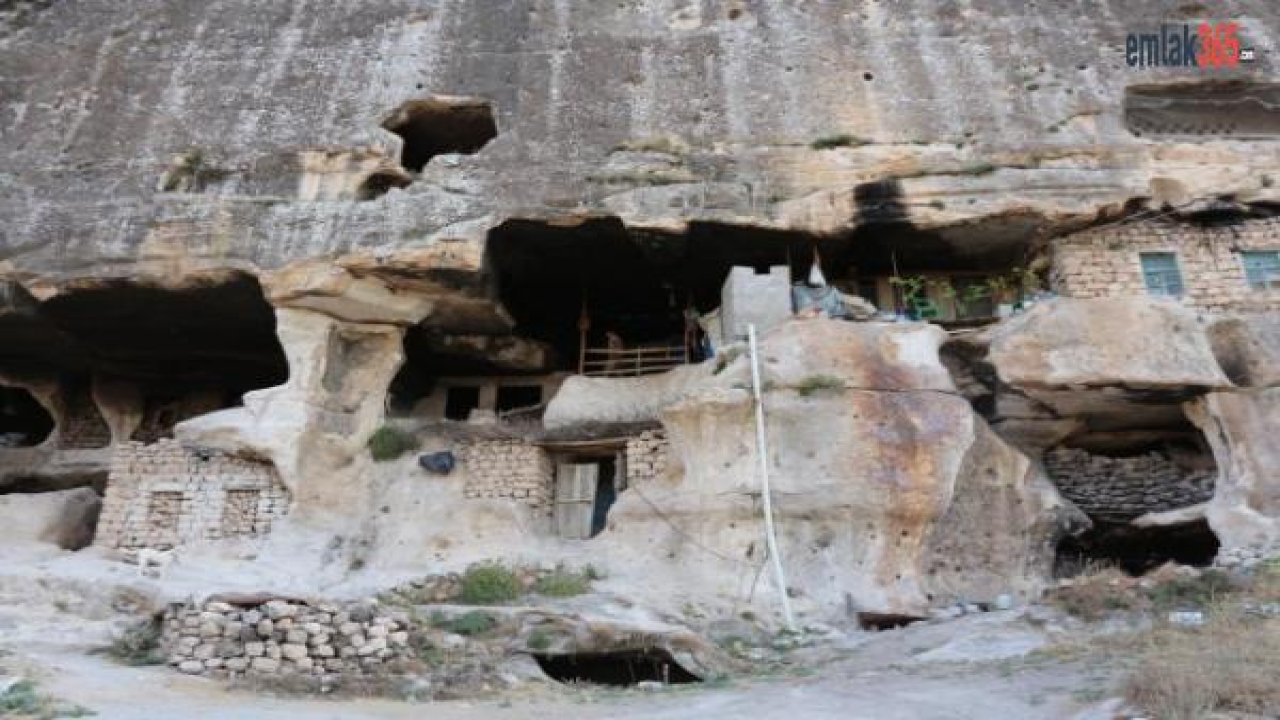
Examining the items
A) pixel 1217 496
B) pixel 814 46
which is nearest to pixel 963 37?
pixel 814 46

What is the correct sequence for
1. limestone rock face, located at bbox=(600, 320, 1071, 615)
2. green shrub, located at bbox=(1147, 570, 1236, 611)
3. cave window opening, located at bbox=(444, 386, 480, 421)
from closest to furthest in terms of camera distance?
green shrub, located at bbox=(1147, 570, 1236, 611), limestone rock face, located at bbox=(600, 320, 1071, 615), cave window opening, located at bbox=(444, 386, 480, 421)

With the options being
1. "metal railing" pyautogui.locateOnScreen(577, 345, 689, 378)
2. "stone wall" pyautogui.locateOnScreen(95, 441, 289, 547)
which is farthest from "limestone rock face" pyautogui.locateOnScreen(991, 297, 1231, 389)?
"stone wall" pyautogui.locateOnScreen(95, 441, 289, 547)

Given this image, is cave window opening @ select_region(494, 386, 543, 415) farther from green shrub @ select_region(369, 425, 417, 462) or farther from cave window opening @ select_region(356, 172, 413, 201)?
cave window opening @ select_region(356, 172, 413, 201)

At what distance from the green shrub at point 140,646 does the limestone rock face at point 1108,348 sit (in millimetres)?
8798

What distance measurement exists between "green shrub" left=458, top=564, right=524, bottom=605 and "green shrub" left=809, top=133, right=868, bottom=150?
6473mm

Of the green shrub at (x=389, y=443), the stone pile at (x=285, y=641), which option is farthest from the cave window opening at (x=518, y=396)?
the stone pile at (x=285, y=641)

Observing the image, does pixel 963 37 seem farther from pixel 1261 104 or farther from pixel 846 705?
pixel 846 705

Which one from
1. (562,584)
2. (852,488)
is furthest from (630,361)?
(562,584)

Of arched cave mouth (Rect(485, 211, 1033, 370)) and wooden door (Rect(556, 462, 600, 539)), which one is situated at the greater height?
arched cave mouth (Rect(485, 211, 1033, 370))

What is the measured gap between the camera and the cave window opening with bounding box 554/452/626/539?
12867 millimetres

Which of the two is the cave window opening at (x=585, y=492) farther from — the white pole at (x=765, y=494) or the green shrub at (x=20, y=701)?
the green shrub at (x=20, y=701)

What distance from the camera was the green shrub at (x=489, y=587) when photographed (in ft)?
31.6

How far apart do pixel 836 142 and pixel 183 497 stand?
9131mm

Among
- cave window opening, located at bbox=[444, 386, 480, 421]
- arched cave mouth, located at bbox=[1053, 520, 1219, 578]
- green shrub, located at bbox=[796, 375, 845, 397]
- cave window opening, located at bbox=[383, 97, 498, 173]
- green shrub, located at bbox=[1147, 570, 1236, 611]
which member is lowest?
green shrub, located at bbox=[1147, 570, 1236, 611]
